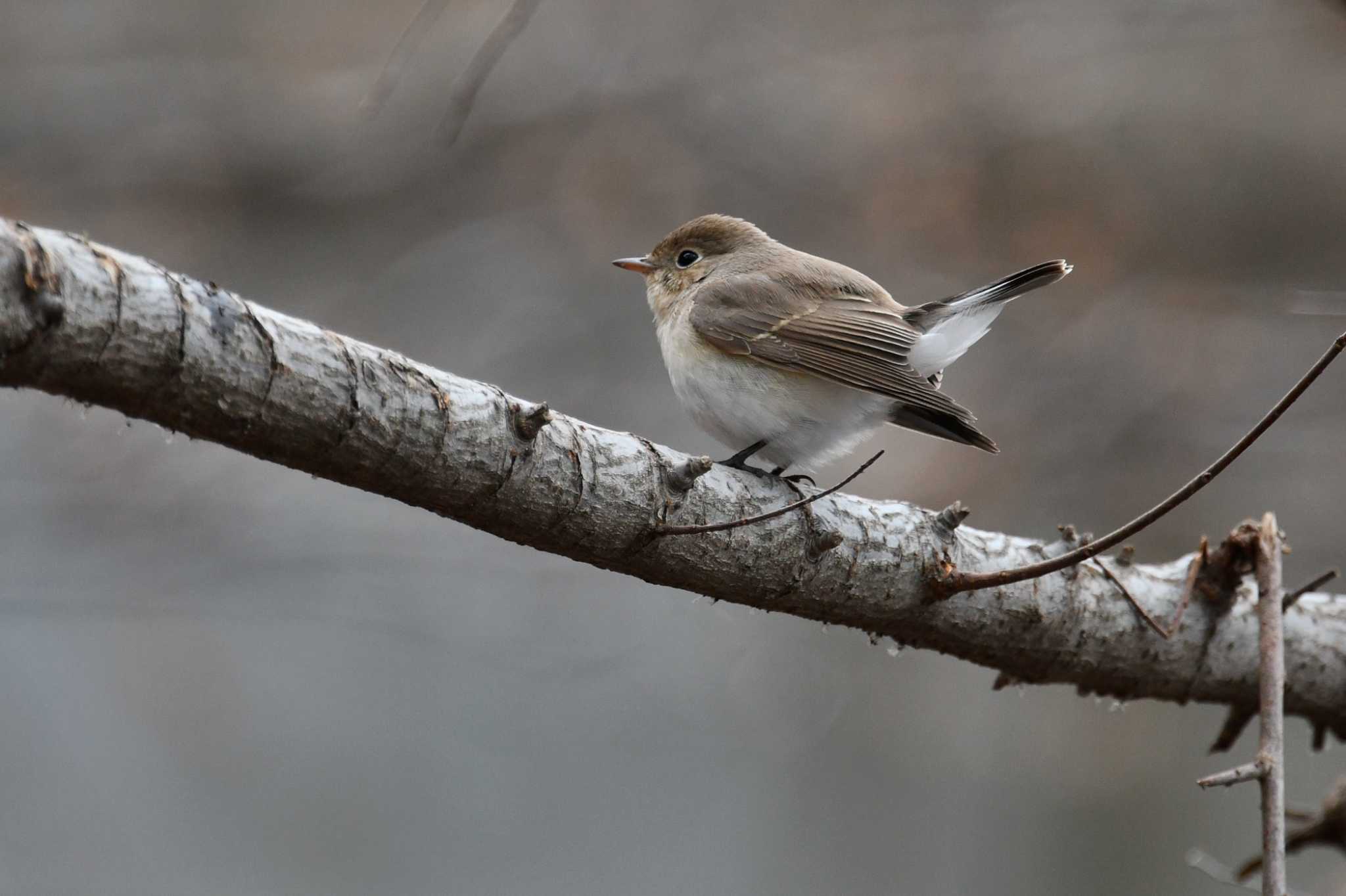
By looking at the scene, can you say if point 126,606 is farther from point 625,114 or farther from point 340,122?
point 625,114

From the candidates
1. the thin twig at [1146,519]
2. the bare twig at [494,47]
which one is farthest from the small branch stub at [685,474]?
the bare twig at [494,47]

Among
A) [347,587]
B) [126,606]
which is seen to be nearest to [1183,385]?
[347,587]

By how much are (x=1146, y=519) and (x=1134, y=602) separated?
0.94 m

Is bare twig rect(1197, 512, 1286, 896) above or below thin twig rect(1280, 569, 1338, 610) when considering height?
below

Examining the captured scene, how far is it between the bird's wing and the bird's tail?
0.06 metres

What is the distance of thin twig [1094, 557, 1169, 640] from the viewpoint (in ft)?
9.30

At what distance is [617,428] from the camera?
595 centimetres

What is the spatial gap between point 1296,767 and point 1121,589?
171 inches

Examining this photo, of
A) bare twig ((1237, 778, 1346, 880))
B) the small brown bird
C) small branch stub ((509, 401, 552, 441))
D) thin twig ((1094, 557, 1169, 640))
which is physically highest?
the small brown bird

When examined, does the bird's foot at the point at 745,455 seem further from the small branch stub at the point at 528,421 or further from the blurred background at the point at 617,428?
the blurred background at the point at 617,428

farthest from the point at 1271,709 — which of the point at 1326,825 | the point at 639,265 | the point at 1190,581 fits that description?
the point at 639,265

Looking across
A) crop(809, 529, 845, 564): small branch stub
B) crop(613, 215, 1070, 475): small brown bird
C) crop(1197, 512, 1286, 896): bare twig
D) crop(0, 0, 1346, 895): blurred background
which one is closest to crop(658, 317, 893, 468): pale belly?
crop(613, 215, 1070, 475): small brown bird

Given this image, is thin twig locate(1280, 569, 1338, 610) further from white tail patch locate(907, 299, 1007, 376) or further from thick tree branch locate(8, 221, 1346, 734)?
white tail patch locate(907, 299, 1007, 376)

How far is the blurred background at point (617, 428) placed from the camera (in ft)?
18.1
